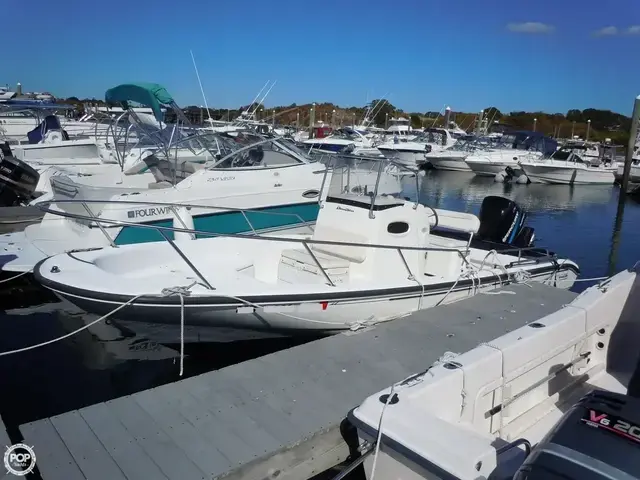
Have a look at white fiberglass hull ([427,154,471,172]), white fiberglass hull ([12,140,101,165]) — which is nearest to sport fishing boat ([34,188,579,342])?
white fiberglass hull ([12,140,101,165])

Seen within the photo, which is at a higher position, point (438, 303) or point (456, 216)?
point (456, 216)

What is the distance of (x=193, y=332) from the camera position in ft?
19.2

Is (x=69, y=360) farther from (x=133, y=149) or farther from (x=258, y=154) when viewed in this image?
(x=133, y=149)

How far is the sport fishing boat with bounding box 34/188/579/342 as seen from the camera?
18.0 ft

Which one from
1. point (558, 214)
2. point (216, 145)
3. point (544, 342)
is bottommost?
point (558, 214)

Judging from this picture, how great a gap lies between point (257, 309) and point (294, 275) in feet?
3.36

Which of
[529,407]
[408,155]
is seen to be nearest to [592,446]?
[529,407]

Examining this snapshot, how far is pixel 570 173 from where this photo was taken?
29125 mm

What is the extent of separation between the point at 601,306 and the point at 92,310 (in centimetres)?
473

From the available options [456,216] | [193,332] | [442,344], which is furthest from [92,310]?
[456,216]

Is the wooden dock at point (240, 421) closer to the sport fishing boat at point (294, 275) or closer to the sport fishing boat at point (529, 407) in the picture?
the sport fishing boat at point (294, 275)

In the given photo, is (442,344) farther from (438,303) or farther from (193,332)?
(193,332)

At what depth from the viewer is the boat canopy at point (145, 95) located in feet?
32.7

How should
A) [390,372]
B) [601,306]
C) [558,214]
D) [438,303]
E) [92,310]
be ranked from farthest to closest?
1. [558,214]
2. [438,303]
3. [92,310]
4. [390,372]
5. [601,306]
